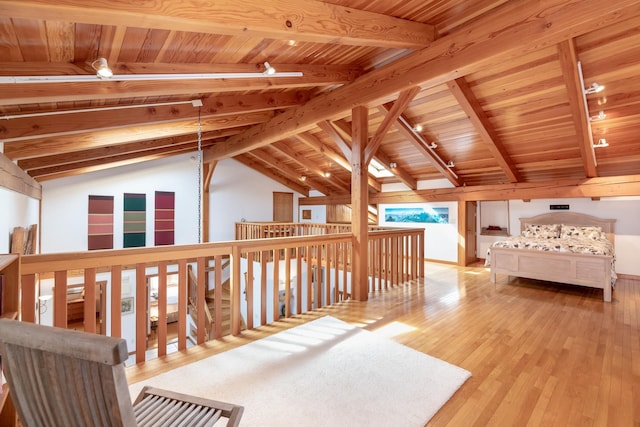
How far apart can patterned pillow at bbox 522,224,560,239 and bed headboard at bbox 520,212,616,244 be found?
0.22 m

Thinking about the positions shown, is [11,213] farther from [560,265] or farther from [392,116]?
[560,265]

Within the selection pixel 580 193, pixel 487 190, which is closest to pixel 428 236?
pixel 487 190

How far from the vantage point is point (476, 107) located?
4668 millimetres

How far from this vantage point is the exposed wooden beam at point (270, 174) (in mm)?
9445

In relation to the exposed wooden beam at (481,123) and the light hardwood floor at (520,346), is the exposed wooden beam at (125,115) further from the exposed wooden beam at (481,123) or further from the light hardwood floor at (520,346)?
the light hardwood floor at (520,346)

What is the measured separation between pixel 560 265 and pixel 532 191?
211 cm

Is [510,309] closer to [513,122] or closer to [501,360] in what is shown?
[501,360]

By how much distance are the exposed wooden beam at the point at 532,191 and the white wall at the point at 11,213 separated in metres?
7.87

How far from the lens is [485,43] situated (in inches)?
110

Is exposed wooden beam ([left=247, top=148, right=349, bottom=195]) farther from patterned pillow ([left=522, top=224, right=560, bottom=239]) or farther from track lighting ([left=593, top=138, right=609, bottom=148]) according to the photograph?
track lighting ([left=593, top=138, right=609, bottom=148])

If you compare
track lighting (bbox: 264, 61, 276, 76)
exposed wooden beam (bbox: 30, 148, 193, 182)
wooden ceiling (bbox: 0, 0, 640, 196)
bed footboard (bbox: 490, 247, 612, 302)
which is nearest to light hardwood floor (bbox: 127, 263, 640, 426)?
bed footboard (bbox: 490, 247, 612, 302)

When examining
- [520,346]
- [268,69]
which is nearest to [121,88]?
[268,69]

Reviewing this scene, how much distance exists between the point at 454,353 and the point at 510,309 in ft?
6.00

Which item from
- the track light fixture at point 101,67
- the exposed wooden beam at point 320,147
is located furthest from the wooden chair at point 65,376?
the exposed wooden beam at point 320,147
